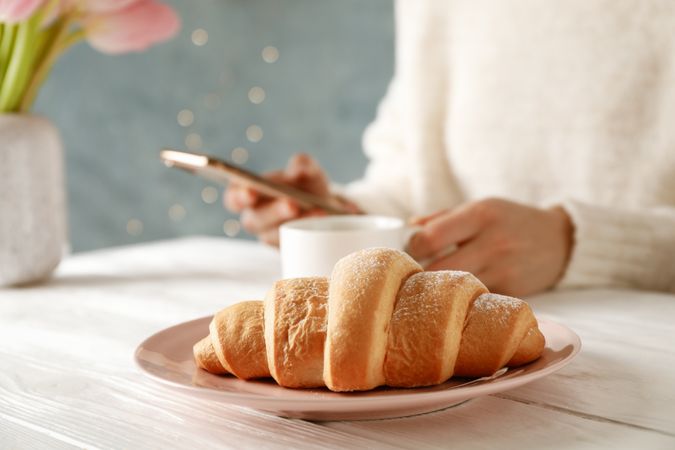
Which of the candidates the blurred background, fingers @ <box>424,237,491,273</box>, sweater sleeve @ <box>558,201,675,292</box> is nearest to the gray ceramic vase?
fingers @ <box>424,237,491,273</box>

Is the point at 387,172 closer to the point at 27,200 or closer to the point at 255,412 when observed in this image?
the point at 27,200

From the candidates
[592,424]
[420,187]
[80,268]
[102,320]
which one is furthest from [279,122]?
[592,424]

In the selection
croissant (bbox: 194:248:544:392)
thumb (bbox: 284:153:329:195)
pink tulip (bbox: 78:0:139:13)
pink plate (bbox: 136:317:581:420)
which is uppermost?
pink tulip (bbox: 78:0:139:13)

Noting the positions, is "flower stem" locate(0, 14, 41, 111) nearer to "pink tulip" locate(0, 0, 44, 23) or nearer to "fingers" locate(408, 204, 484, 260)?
"pink tulip" locate(0, 0, 44, 23)

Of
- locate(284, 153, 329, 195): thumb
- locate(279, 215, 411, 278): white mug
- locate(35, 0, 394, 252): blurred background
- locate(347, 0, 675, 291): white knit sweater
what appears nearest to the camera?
locate(279, 215, 411, 278): white mug

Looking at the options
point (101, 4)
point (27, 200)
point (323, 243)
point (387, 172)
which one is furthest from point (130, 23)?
point (387, 172)

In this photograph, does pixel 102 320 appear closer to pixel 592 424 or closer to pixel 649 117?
pixel 592 424

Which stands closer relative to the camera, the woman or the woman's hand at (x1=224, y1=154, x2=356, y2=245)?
the woman
